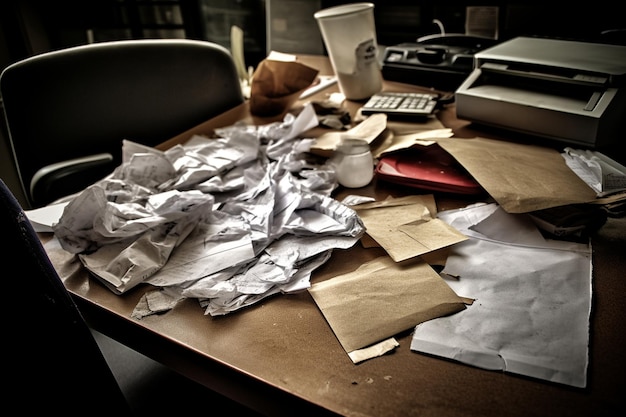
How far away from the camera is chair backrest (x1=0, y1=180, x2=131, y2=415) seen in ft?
1.51

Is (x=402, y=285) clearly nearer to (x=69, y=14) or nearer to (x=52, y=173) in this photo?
(x=52, y=173)

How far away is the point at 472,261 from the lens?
689 millimetres

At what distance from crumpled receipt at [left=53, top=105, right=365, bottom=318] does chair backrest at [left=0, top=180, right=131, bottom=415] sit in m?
0.12

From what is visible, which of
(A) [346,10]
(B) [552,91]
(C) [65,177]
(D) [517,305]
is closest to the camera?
(D) [517,305]

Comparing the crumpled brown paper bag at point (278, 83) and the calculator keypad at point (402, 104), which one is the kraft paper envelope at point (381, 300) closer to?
the calculator keypad at point (402, 104)

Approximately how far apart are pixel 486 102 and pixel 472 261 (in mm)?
538

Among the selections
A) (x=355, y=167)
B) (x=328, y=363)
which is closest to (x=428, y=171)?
(x=355, y=167)

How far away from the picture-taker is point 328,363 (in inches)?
→ 21.4

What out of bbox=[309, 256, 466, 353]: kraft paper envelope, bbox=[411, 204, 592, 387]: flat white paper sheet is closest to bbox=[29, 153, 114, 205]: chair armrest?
bbox=[309, 256, 466, 353]: kraft paper envelope

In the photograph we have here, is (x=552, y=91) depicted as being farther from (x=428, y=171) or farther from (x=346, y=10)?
(x=346, y=10)

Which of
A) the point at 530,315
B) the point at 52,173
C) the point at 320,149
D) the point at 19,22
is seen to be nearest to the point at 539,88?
the point at 320,149

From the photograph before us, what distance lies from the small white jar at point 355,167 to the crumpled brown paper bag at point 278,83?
47cm

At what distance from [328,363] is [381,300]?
13 cm

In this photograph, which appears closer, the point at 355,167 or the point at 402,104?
the point at 355,167
